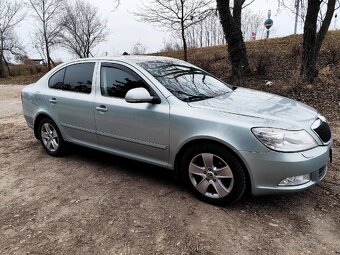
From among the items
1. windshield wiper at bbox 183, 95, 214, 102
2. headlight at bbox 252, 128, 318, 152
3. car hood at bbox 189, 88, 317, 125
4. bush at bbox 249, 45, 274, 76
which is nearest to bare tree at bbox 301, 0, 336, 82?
bush at bbox 249, 45, 274, 76

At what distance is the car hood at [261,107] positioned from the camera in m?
3.52

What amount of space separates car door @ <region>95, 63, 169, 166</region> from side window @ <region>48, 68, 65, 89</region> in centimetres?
91

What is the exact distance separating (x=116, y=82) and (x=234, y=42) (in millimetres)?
6539

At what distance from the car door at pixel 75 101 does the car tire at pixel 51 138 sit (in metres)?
0.20

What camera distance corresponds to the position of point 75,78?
4.96 meters

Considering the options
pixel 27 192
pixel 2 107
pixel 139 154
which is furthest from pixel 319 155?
pixel 2 107

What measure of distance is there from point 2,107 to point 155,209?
29.6 ft

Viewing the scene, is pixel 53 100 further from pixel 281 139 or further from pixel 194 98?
pixel 281 139

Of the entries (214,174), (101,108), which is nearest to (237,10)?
(101,108)

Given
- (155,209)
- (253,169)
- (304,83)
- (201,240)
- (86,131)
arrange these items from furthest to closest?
(304,83)
(86,131)
(155,209)
(253,169)
(201,240)

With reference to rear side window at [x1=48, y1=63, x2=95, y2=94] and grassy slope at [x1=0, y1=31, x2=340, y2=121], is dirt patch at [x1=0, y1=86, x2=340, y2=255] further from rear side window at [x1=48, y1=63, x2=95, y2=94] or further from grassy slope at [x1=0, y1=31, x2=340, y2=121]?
grassy slope at [x1=0, y1=31, x2=340, y2=121]

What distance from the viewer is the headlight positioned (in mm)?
3256

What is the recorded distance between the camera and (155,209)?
3660mm

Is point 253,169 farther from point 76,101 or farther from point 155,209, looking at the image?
point 76,101
